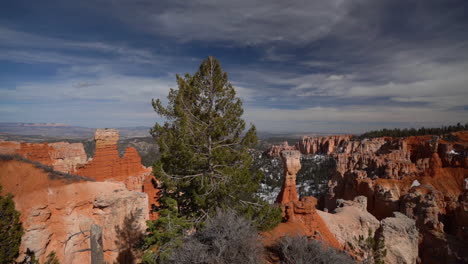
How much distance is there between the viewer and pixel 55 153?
96.2ft

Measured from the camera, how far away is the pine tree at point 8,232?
7503 mm

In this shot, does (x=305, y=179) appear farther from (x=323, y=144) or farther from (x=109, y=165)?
(x=323, y=144)

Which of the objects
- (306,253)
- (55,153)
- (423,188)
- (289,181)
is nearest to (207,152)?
(306,253)

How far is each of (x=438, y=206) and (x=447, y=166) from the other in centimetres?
1908

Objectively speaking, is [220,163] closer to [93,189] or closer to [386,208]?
[93,189]

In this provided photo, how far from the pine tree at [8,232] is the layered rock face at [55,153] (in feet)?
58.7

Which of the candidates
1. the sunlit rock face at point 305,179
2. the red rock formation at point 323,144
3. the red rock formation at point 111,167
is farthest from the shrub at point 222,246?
the red rock formation at point 323,144

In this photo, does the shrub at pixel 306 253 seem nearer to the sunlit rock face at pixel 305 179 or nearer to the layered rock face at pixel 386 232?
the layered rock face at pixel 386 232

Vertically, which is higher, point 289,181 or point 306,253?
point 306,253

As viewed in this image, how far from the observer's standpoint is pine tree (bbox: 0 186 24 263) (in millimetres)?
7503

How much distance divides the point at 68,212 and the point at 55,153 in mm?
24392

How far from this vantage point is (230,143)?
Result: 1104cm

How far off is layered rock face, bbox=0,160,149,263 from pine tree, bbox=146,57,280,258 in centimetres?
280

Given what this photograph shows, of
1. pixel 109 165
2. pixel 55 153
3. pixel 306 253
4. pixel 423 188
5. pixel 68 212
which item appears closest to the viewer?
pixel 306 253
